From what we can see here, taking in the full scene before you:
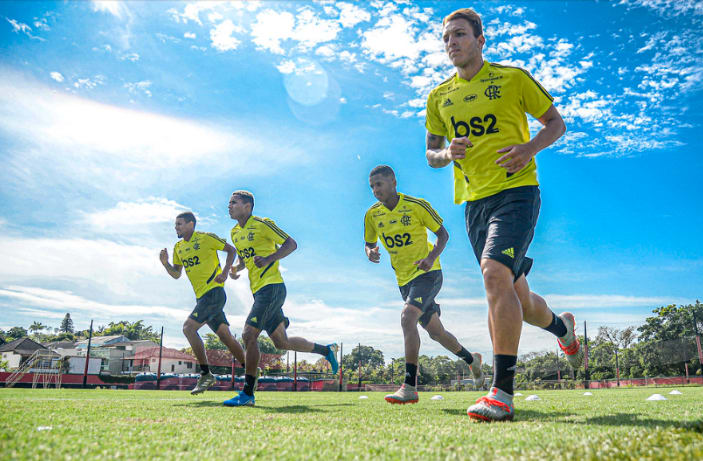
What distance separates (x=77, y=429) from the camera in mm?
2400

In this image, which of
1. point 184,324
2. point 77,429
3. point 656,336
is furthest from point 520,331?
point 656,336

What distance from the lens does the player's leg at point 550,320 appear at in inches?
156

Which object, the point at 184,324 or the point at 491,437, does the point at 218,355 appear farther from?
the point at 491,437

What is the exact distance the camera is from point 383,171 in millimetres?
6484

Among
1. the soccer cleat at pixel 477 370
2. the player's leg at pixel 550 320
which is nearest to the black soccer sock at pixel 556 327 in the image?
the player's leg at pixel 550 320

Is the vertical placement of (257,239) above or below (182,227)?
below

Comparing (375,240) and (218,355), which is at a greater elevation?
(375,240)

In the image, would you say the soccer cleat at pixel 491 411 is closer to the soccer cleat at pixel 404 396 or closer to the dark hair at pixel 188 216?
the soccer cleat at pixel 404 396

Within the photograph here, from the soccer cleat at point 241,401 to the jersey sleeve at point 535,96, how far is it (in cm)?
414

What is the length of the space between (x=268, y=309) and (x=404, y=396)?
2.48m

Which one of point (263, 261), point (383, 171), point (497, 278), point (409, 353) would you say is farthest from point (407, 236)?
point (497, 278)

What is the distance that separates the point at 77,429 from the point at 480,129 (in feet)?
10.9

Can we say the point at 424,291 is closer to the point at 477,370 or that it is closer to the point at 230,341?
the point at 477,370

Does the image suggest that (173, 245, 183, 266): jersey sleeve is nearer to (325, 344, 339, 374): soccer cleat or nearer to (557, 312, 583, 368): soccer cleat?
(325, 344, 339, 374): soccer cleat
